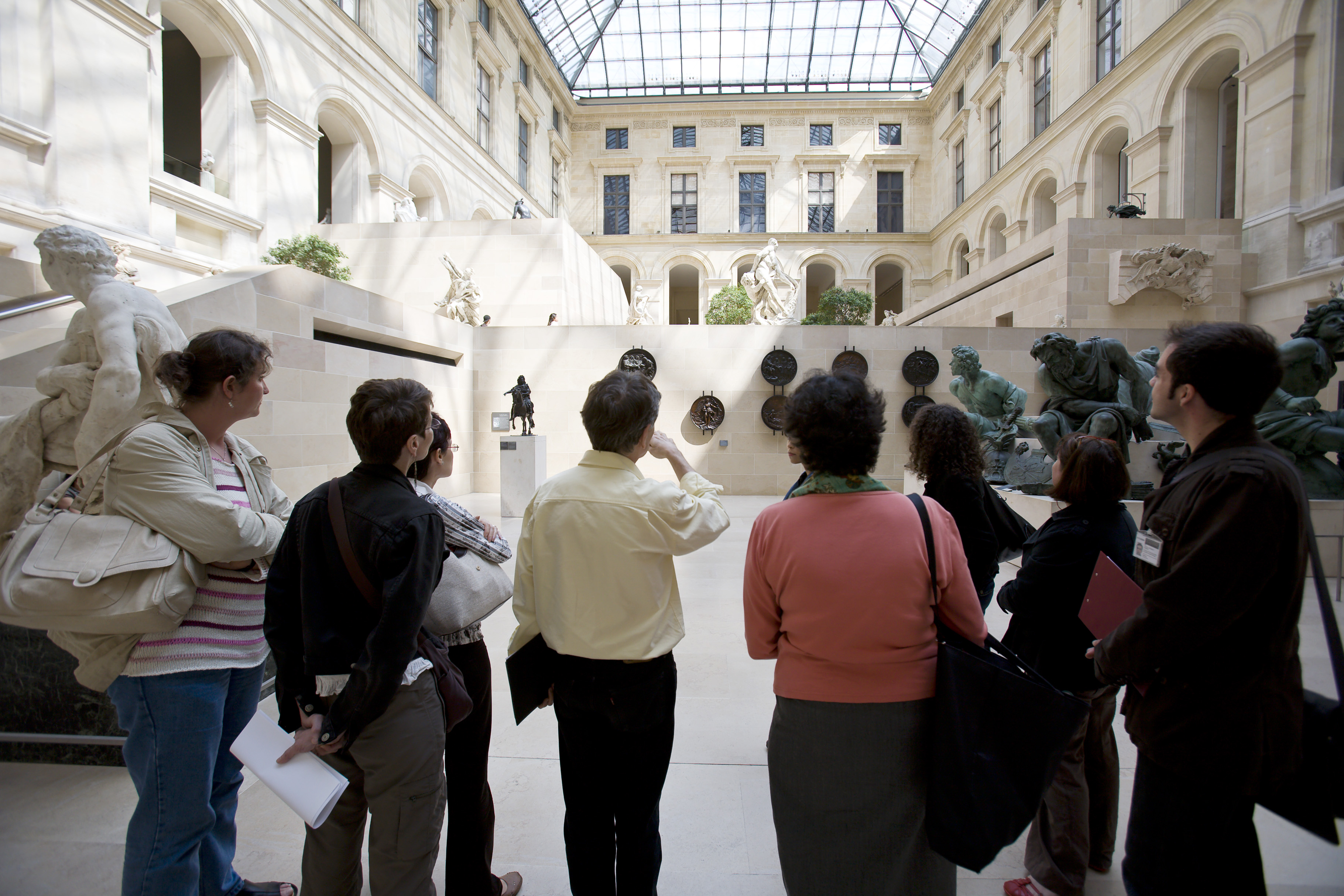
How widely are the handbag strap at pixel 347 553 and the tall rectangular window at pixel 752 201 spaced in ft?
106

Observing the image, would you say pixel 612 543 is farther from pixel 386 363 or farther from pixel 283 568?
pixel 386 363

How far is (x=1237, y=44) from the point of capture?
13.2 m

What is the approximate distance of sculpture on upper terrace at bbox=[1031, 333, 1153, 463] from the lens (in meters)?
5.91

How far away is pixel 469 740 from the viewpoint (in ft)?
6.21

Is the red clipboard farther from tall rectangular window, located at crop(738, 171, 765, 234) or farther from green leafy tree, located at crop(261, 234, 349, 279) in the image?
tall rectangular window, located at crop(738, 171, 765, 234)

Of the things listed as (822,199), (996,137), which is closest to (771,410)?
(996,137)

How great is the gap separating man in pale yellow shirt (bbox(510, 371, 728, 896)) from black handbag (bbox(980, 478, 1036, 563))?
1283 mm

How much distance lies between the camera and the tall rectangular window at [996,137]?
938 inches

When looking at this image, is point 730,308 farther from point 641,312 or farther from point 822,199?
point 822,199

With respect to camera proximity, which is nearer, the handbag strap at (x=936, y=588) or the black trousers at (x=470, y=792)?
the handbag strap at (x=936, y=588)

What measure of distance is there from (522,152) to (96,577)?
97.3ft

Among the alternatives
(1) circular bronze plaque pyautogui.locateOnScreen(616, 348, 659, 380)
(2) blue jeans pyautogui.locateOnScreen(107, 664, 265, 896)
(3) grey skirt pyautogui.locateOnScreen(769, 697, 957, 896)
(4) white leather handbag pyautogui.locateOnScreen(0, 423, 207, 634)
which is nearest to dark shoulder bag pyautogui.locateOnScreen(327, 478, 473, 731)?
(4) white leather handbag pyautogui.locateOnScreen(0, 423, 207, 634)

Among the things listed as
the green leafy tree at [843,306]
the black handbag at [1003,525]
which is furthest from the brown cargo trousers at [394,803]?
the green leafy tree at [843,306]

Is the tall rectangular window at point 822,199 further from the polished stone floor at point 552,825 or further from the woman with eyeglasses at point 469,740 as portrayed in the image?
the woman with eyeglasses at point 469,740
